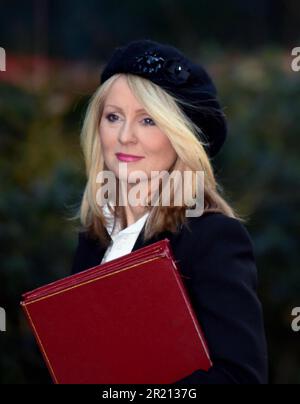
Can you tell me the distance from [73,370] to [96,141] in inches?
29.7

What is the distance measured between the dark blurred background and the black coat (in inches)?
50.4

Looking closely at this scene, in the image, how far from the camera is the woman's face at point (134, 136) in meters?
2.34

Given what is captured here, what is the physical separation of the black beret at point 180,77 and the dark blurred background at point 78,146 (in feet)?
3.01

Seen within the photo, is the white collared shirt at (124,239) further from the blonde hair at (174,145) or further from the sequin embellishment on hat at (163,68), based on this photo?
the sequin embellishment on hat at (163,68)

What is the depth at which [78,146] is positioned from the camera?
5.62 meters

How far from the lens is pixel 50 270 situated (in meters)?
4.72

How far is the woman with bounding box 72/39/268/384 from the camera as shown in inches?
80.4

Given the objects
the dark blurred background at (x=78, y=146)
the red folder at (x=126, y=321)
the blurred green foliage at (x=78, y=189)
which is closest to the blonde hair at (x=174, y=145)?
the red folder at (x=126, y=321)

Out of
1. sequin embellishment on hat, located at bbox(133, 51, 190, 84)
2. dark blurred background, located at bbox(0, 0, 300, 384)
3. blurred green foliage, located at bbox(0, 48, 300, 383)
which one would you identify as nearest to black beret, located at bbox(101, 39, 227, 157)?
sequin embellishment on hat, located at bbox(133, 51, 190, 84)

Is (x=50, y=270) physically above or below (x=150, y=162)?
below

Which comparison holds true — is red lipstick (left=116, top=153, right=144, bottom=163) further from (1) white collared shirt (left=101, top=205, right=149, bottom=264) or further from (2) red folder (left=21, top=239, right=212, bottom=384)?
(2) red folder (left=21, top=239, right=212, bottom=384)

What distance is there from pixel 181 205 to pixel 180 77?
327 millimetres

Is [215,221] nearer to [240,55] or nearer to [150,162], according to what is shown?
[150,162]

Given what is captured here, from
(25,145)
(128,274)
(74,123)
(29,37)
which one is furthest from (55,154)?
(128,274)
